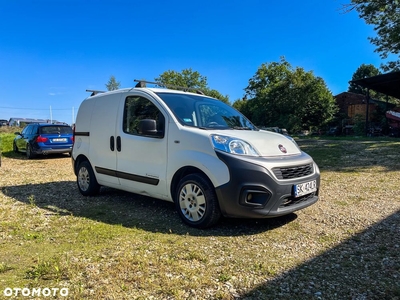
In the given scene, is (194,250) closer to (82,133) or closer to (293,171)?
(293,171)

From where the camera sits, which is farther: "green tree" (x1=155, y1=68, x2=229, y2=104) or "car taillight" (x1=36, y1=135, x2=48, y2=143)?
"green tree" (x1=155, y1=68, x2=229, y2=104)

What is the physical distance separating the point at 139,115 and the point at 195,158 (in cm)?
136

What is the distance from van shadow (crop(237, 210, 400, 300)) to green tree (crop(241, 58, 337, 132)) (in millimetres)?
26628

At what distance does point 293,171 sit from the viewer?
142 inches

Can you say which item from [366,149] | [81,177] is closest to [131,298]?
[81,177]

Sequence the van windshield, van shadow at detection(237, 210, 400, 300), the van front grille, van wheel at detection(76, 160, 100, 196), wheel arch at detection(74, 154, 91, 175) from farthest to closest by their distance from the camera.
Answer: wheel arch at detection(74, 154, 91, 175) < van wheel at detection(76, 160, 100, 196) < the van windshield < the van front grille < van shadow at detection(237, 210, 400, 300)

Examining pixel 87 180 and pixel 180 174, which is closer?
pixel 180 174

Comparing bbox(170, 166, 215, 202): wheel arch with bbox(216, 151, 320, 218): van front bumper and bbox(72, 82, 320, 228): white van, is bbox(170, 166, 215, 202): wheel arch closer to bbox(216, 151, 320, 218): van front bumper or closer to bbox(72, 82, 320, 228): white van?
bbox(72, 82, 320, 228): white van

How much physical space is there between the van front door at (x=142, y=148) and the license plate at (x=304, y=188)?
67.0 inches

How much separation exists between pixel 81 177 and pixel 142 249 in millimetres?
3107

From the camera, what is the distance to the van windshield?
4.12 meters

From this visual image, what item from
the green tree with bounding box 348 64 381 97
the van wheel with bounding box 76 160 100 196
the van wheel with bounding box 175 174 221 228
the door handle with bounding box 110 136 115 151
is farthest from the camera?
the green tree with bounding box 348 64 381 97

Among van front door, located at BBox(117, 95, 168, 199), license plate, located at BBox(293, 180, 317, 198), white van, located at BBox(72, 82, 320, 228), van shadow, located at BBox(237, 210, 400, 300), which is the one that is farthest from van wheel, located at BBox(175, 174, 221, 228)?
van shadow, located at BBox(237, 210, 400, 300)

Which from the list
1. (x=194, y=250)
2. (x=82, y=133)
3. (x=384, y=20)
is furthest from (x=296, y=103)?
(x=194, y=250)
